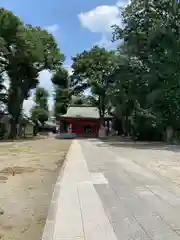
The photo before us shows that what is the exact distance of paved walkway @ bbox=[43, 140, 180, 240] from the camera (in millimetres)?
5434

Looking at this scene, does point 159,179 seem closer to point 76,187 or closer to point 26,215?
point 76,187

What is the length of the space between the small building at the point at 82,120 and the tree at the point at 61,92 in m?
5.67

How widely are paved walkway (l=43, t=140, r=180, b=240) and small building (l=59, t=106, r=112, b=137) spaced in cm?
4639

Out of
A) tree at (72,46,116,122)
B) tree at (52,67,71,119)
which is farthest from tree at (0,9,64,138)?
tree at (52,67,71,119)

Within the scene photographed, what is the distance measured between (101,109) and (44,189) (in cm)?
4731

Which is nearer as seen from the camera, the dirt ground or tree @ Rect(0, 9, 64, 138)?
the dirt ground

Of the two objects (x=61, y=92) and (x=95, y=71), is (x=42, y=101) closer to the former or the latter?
(x=61, y=92)

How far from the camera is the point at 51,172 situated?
13398 millimetres

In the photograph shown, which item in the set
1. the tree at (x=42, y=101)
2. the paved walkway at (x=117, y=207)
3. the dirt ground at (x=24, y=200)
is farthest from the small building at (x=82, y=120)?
the paved walkway at (x=117, y=207)

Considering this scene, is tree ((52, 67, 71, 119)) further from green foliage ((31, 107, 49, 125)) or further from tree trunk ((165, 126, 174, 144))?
tree trunk ((165, 126, 174, 144))

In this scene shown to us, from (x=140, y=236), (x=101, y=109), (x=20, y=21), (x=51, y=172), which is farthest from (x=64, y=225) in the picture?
(x=101, y=109)

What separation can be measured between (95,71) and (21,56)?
16169mm

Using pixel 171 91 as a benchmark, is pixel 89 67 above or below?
above

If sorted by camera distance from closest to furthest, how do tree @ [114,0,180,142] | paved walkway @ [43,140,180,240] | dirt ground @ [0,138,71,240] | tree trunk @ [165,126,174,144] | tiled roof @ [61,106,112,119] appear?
1. paved walkway @ [43,140,180,240]
2. dirt ground @ [0,138,71,240]
3. tree @ [114,0,180,142]
4. tree trunk @ [165,126,174,144]
5. tiled roof @ [61,106,112,119]
